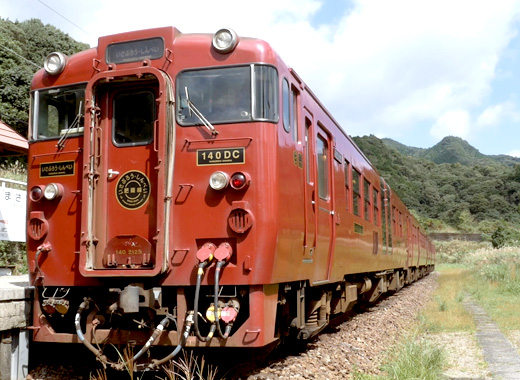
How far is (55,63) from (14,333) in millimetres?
2650

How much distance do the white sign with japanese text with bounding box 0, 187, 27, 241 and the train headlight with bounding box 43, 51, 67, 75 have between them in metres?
6.26

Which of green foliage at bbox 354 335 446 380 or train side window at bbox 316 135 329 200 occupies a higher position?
train side window at bbox 316 135 329 200

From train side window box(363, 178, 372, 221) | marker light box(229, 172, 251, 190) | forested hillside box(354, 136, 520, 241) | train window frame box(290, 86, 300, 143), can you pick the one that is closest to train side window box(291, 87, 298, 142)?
train window frame box(290, 86, 300, 143)

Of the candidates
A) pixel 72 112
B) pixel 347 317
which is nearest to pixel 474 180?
pixel 347 317

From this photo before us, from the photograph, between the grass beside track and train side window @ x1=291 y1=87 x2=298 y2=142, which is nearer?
the grass beside track

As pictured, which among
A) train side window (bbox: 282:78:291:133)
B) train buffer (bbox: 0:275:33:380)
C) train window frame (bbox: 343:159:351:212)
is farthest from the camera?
train window frame (bbox: 343:159:351:212)

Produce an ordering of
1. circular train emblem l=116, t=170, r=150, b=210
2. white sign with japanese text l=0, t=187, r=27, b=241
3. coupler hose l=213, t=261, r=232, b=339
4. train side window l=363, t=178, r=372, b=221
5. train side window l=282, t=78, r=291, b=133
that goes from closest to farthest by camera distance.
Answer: coupler hose l=213, t=261, r=232, b=339
circular train emblem l=116, t=170, r=150, b=210
train side window l=282, t=78, r=291, b=133
train side window l=363, t=178, r=372, b=221
white sign with japanese text l=0, t=187, r=27, b=241

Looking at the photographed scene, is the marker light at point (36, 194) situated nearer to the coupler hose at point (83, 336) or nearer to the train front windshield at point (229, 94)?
the coupler hose at point (83, 336)

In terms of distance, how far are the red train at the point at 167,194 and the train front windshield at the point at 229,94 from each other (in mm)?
10

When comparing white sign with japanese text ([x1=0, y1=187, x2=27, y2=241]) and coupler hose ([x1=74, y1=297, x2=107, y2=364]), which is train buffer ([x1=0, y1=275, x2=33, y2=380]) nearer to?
coupler hose ([x1=74, y1=297, x2=107, y2=364])

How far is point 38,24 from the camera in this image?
37.9 metres

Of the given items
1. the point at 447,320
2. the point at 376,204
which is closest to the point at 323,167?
the point at 447,320

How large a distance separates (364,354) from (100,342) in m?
3.21

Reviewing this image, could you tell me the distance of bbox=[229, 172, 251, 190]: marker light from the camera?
5.00 metres
